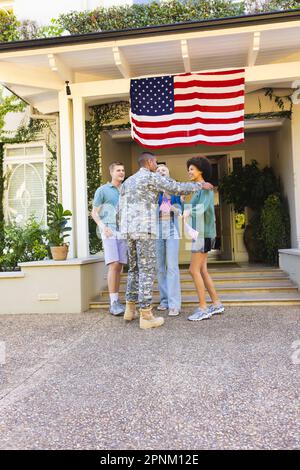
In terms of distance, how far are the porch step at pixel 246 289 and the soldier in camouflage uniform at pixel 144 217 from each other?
4.65 feet

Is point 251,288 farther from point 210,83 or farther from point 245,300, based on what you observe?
point 210,83

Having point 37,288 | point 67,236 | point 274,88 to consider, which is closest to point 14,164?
point 67,236

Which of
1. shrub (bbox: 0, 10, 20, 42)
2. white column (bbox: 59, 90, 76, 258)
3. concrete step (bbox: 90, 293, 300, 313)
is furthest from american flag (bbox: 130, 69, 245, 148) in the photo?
shrub (bbox: 0, 10, 20, 42)

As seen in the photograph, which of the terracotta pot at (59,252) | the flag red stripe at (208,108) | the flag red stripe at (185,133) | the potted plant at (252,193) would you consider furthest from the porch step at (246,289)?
the flag red stripe at (208,108)

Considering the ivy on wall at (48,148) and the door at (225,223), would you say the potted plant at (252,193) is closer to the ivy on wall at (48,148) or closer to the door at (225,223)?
the door at (225,223)

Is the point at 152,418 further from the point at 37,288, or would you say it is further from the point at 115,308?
the point at 37,288

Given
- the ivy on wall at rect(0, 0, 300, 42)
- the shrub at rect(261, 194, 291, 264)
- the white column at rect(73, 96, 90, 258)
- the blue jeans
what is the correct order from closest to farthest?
the blue jeans → the white column at rect(73, 96, 90, 258) → the ivy on wall at rect(0, 0, 300, 42) → the shrub at rect(261, 194, 291, 264)

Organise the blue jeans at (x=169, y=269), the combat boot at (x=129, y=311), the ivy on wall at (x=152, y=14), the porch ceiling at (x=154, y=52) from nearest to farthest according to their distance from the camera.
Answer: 1. the combat boot at (x=129, y=311)
2. the blue jeans at (x=169, y=269)
3. the porch ceiling at (x=154, y=52)
4. the ivy on wall at (x=152, y=14)

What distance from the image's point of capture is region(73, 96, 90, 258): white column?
6043 mm

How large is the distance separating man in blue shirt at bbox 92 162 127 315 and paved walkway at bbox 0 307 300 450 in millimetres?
582

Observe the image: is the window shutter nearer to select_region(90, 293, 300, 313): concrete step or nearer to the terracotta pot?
the terracotta pot

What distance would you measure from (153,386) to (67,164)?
405 centimetres

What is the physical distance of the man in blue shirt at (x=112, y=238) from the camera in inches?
198

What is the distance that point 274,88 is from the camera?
696 centimetres
